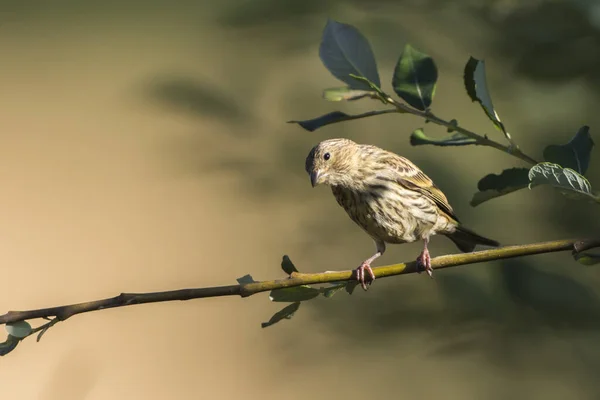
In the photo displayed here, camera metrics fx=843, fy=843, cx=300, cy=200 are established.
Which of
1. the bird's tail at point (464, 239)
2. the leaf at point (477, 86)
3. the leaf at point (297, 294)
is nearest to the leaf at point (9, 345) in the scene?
the leaf at point (297, 294)

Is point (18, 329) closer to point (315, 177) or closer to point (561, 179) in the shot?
point (561, 179)

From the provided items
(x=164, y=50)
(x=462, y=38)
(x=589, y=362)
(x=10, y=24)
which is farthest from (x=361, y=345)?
(x=10, y=24)

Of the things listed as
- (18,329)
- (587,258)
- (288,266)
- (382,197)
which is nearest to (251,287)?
(288,266)

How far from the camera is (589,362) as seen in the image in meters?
1.17

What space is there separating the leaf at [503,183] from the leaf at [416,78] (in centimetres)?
13

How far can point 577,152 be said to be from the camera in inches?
36.2

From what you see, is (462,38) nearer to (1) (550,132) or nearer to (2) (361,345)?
(1) (550,132)

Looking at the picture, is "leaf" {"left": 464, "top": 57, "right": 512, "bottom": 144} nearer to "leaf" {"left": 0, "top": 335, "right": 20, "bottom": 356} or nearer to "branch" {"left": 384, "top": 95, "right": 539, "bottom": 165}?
"branch" {"left": 384, "top": 95, "right": 539, "bottom": 165}

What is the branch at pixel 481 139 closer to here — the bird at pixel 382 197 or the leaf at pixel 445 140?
the leaf at pixel 445 140

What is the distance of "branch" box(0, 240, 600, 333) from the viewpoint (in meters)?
0.80

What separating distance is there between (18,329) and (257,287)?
25 centimetres

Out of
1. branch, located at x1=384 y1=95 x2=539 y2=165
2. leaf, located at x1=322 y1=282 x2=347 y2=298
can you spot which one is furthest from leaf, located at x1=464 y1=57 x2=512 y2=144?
leaf, located at x1=322 y1=282 x2=347 y2=298

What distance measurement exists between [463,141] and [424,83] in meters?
0.09

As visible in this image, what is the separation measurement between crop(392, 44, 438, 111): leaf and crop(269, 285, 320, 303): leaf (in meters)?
0.28
